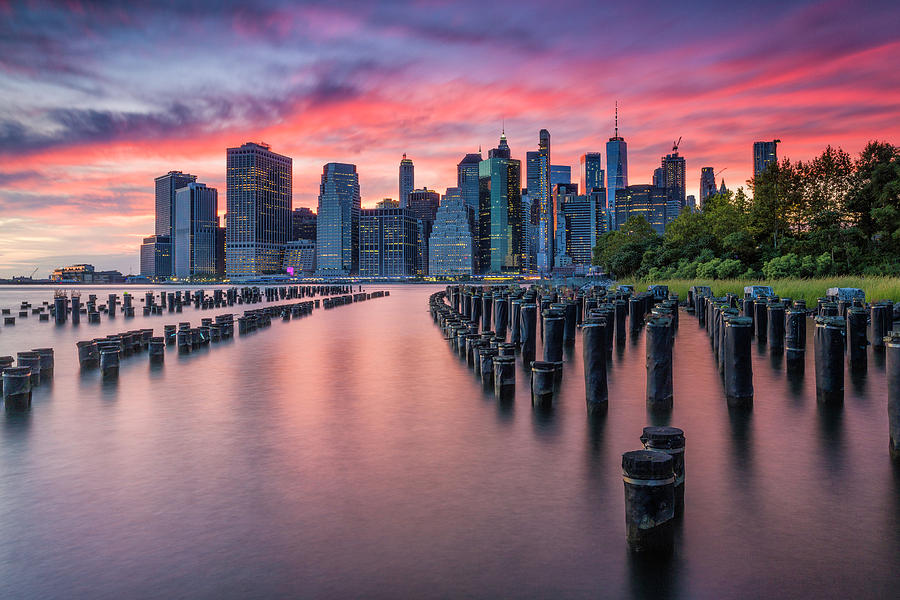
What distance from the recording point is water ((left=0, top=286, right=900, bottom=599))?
18.6 ft

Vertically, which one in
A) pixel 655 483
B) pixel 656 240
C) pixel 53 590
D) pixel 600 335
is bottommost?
pixel 53 590

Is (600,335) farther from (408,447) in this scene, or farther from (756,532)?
(756,532)

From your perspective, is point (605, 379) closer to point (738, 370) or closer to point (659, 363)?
point (659, 363)

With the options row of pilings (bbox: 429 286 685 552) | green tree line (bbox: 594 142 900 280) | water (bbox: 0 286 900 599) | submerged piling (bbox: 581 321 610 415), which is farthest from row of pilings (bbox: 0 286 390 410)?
green tree line (bbox: 594 142 900 280)

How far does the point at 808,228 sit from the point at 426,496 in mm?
66707

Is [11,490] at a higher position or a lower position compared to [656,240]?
lower

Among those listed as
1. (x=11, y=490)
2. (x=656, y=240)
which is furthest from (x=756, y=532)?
(x=656, y=240)

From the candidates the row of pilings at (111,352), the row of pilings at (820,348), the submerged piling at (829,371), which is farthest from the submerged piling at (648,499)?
the row of pilings at (111,352)

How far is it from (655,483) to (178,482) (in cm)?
656

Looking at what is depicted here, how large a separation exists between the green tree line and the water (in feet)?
144

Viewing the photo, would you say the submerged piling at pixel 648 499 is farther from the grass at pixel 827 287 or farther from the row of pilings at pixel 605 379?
the grass at pixel 827 287

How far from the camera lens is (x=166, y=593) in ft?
18.1

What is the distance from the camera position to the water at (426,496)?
5.68m

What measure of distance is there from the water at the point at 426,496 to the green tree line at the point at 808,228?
4377cm
